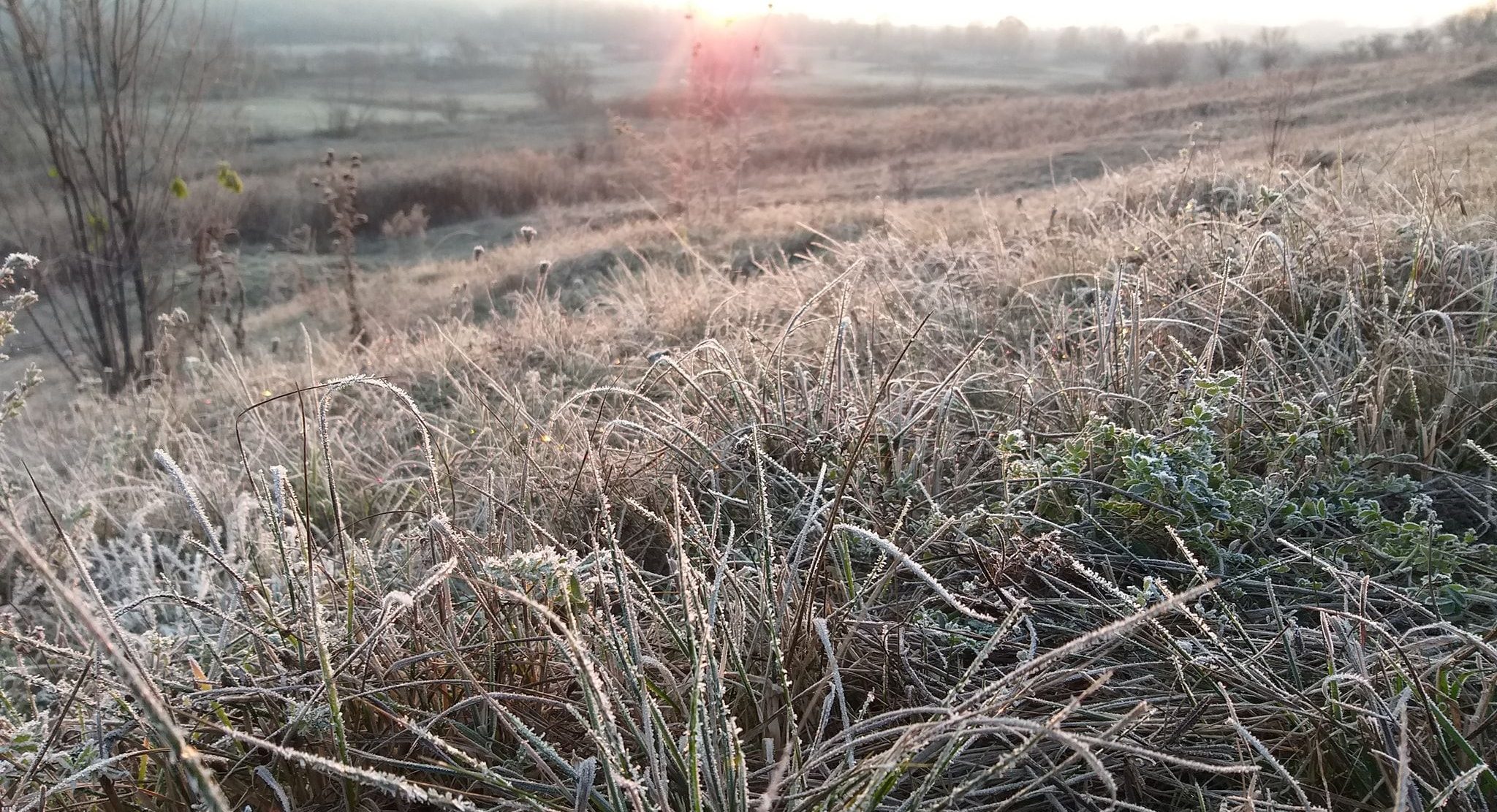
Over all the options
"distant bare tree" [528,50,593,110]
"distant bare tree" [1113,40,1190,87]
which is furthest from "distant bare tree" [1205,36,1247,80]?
"distant bare tree" [528,50,593,110]

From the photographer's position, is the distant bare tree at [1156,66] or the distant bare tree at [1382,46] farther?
the distant bare tree at [1156,66]

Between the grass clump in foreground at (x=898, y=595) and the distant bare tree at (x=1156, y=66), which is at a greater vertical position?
the distant bare tree at (x=1156, y=66)

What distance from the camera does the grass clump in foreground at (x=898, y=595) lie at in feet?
3.53

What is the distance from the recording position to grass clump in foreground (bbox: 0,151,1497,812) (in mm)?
1077

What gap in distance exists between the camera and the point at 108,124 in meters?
6.59

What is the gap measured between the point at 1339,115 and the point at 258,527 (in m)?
15.7

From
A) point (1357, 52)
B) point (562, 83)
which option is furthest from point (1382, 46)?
point (562, 83)

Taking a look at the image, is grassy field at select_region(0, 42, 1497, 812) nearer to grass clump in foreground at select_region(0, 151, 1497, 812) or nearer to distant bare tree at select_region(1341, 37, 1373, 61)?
grass clump in foreground at select_region(0, 151, 1497, 812)

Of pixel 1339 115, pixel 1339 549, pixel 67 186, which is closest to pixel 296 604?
pixel 1339 549

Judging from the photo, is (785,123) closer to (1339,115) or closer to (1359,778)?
(1339,115)

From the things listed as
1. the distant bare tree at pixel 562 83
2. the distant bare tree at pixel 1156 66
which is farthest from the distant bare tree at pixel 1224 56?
the distant bare tree at pixel 562 83

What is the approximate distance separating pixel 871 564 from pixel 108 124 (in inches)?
294

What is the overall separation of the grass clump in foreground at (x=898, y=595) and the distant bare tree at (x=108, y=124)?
554 cm

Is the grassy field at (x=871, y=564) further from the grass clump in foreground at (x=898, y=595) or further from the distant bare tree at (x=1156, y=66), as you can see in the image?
the distant bare tree at (x=1156, y=66)
